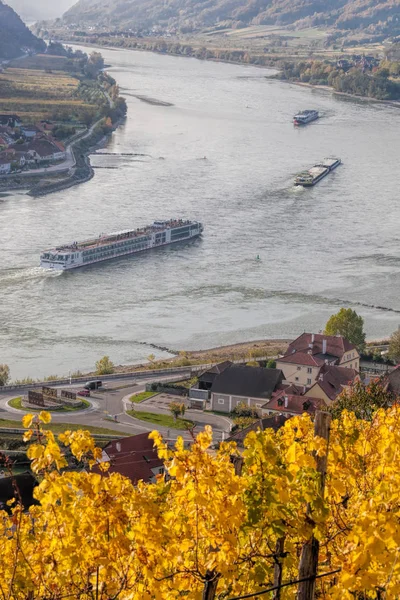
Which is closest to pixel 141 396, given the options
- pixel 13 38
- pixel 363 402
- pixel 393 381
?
pixel 393 381

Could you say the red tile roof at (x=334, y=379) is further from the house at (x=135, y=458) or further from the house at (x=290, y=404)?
the house at (x=135, y=458)

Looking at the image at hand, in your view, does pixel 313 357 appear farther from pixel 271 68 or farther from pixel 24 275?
pixel 271 68

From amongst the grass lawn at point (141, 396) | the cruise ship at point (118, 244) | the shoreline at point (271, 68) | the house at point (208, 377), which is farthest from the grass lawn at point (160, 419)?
the shoreline at point (271, 68)

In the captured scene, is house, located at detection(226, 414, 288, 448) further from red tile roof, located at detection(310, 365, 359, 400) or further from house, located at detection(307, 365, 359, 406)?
red tile roof, located at detection(310, 365, 359, 400)

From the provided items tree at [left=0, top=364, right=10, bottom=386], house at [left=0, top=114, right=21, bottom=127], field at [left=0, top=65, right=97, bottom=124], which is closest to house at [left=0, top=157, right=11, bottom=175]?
house at [left=0, top=114, right=21, bottom=127]

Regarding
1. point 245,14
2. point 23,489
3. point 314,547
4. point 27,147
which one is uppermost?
point 245,14

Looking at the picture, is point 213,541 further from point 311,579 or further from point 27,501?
point 27,501
